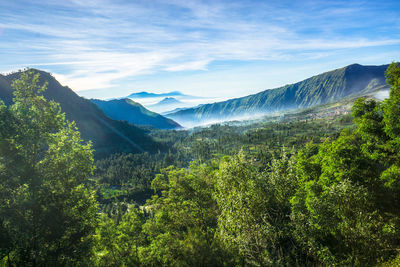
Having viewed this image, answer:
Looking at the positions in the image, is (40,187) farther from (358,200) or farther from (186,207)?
(358,200)

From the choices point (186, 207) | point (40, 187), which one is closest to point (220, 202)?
point (186, 207)

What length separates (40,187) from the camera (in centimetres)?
1666

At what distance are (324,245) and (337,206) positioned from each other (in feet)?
18.7

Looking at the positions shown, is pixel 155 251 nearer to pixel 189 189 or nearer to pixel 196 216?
pixel 196 216

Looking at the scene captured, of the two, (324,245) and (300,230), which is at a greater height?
(300,230)

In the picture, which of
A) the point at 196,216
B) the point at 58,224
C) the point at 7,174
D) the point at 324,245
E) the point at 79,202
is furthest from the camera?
the point at 196,216

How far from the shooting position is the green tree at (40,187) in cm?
1552

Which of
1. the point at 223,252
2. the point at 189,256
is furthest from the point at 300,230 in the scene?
the point at 189,256

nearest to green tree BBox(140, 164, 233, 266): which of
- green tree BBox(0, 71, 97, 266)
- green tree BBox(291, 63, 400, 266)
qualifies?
green tree BBox(0, 71, 97, 266)

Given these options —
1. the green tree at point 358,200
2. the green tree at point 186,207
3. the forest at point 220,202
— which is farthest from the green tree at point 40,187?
the green tree at point 358,200

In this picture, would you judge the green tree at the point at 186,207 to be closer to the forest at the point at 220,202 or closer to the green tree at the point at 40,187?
the forest at the point at 220,202

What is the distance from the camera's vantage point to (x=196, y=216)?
32375 millimetres

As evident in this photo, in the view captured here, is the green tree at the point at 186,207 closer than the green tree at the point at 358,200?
No

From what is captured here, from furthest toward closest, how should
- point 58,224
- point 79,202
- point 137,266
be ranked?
point 137,266, point 79,202, point 58,224
